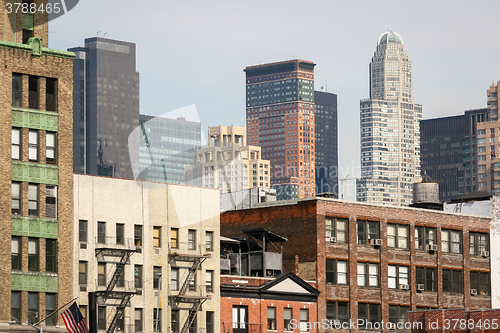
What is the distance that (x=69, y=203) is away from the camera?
76750mm

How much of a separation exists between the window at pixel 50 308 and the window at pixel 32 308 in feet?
2.52

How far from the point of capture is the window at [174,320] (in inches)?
3191

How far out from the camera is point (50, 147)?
3046 inches

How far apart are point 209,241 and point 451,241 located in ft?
89.7

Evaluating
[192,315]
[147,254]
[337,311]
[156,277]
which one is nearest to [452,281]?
[337,311]

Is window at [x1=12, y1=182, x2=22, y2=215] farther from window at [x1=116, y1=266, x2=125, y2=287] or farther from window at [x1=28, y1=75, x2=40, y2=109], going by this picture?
window at [x1=116, y1=266, x2=125, y2=287]

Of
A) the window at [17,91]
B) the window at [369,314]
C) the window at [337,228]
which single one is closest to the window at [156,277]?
the window at [17,91]

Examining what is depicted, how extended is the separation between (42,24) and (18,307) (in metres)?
23.4

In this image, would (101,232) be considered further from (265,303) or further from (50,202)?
(265,303)

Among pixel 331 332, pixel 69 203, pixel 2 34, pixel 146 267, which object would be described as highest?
pixel 2 34

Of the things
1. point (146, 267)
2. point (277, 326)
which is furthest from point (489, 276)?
point (146, 267)

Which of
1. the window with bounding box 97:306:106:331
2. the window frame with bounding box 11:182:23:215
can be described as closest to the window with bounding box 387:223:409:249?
the window with bounding box 97:306:106:331

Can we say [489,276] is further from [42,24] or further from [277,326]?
[42,24]

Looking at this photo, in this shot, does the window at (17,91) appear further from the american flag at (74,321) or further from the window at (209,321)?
the window at (209,321)
